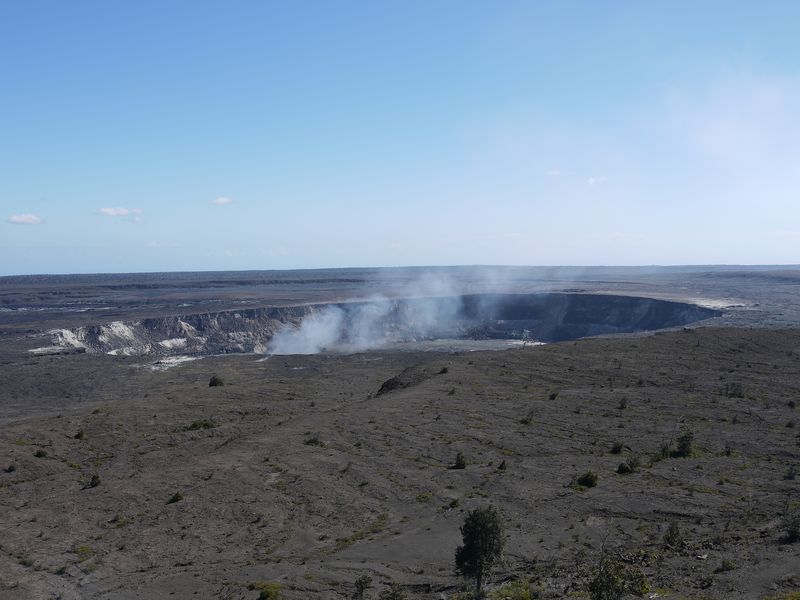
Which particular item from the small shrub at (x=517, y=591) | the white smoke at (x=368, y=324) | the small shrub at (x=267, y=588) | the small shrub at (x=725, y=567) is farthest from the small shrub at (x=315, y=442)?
the white smoke at (x=368, y=324)

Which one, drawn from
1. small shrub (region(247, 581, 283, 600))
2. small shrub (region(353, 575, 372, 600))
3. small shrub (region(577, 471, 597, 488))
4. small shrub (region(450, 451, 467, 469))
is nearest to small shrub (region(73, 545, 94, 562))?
small shrub (region(247, 581, 283, 600))

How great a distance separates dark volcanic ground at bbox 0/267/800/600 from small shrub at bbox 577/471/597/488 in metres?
0.31

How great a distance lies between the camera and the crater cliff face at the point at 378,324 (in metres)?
91.7

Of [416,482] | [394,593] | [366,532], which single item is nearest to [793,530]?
[394,593]

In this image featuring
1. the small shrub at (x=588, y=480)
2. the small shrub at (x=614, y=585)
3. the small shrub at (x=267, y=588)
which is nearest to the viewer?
the small shrub at (x=614, y=585)

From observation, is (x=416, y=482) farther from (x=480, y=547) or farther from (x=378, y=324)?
(x=378, y=324)

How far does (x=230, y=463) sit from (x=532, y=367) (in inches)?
1082

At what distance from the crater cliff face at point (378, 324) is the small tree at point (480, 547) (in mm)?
74467

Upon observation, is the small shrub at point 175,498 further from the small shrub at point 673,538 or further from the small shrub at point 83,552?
the small shrub at point 673,538

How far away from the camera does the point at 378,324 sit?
373ft

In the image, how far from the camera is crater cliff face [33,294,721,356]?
91.7 m

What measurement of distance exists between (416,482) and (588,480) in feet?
21.7

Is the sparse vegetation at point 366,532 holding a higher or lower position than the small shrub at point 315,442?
lower

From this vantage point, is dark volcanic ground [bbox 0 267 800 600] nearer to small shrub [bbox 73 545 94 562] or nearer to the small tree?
small shrub [bbox 73 545 94 562]
